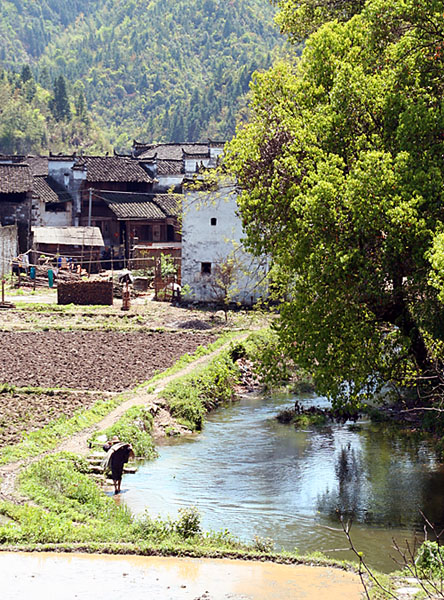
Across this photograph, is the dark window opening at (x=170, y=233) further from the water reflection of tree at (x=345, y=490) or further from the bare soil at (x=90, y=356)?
the water reflection of tree at (x=345, y=490)

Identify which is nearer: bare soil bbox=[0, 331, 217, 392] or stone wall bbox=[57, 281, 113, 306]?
bare soil bbox=[0, 331, 217, 392]

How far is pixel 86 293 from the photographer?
38312 mm

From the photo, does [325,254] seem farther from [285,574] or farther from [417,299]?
[285,574]

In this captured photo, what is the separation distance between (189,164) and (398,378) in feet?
161

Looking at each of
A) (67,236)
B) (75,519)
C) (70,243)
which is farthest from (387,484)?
(67,236)

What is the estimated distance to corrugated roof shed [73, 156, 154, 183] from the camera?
2314 inches

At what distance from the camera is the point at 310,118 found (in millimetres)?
16031

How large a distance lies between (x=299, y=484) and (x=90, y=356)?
1216 cm

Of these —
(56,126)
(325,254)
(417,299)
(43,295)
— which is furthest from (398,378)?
(56,126)

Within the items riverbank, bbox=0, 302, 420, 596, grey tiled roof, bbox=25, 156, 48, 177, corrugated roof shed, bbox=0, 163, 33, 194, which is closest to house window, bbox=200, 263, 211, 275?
corrugated roof shed, bbox=0, 163, 33, 194

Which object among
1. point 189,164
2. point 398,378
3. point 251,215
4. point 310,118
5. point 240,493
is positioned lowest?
point 240,493

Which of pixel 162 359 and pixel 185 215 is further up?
pixel 185 215

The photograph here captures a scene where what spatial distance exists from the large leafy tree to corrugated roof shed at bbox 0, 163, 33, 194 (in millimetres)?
38068

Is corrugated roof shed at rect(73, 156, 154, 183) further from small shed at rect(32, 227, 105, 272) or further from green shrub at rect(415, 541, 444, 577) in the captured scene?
green shrub at rect(415, 541, 444, 577)
